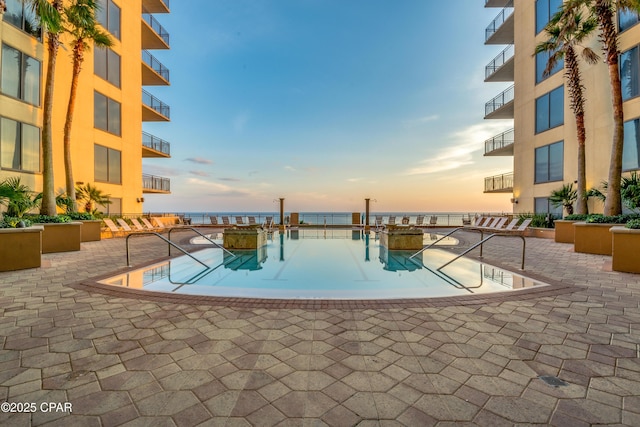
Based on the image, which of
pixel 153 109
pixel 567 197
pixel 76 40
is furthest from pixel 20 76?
pixel 567 197

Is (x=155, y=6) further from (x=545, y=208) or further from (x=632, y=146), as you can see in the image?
(x=545, y=208)

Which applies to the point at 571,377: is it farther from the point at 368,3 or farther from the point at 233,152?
the point at 233,152

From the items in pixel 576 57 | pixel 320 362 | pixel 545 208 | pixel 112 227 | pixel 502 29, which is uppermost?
pixel 502 29

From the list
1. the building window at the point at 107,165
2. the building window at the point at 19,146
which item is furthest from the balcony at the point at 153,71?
the building window at the point at 19,146

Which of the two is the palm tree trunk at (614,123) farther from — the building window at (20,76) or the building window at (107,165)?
the building window at (107,165)

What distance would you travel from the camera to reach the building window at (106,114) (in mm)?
13391

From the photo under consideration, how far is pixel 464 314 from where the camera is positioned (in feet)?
11.6

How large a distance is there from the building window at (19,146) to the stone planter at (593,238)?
59.4 feet

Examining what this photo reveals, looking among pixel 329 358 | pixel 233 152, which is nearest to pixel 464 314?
pixel 329 358

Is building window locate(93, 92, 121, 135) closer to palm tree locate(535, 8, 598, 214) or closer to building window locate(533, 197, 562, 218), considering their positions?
palm tree locate(535, 8, 598, 214)

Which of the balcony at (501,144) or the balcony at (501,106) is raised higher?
the balcony at (501,106)

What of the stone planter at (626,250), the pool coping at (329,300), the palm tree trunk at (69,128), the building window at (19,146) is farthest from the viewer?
the palm tree trunk at (69,128)

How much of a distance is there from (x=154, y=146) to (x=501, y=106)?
856 inches

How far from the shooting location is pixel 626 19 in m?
10.0
